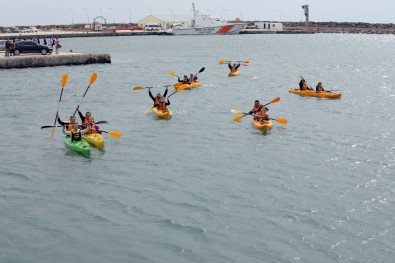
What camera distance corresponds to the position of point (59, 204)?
2005 cm

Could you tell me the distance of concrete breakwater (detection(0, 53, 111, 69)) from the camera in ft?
189

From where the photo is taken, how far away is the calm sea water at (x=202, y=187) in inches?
660

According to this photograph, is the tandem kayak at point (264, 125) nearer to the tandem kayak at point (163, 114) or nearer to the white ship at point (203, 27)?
the tandem kayak at point (163, 114)

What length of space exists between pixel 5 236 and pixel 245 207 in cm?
735

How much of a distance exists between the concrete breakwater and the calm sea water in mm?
17320

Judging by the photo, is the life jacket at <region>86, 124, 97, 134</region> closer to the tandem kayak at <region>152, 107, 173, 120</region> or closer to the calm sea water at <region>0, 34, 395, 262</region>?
the calm sea water at <region>0, 34, 395, 262</region>

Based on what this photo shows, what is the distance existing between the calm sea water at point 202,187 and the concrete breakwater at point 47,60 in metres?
17.3

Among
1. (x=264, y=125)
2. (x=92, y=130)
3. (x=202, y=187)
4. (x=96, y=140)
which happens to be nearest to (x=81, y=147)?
(x=96, y=140)

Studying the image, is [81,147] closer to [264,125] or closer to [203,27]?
[264,125]

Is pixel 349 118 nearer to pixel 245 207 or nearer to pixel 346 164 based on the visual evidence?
pixel 346 164

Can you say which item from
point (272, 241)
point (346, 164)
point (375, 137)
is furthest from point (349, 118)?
point (272, 241)

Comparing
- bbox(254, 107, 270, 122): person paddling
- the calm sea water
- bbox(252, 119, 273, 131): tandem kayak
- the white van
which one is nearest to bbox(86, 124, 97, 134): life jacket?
the calm sea water

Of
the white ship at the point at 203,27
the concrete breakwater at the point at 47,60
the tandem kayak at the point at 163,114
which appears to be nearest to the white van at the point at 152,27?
the white ship at the point at 203,27

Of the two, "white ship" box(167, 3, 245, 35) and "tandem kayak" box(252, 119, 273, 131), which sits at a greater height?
"white ship" box(167, 3, 245, 35)
